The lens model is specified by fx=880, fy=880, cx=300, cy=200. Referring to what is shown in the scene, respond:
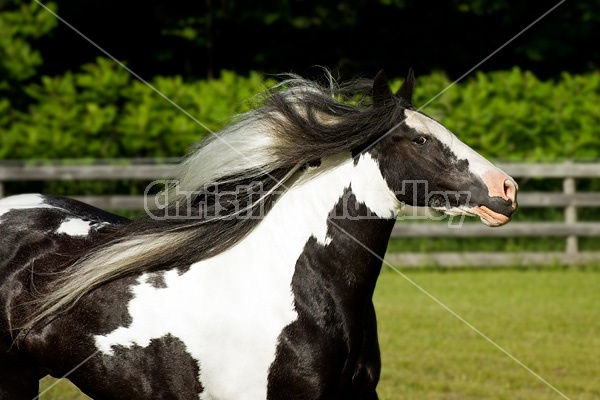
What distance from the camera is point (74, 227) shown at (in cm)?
420

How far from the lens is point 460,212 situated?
3764mm

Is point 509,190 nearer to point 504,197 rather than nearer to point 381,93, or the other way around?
point 504,197

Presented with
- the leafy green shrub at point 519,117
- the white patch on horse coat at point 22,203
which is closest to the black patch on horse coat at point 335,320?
the white patch on horse coat at point 22,203

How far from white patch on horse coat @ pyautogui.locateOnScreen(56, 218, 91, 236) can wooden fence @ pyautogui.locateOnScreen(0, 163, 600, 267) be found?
24.2 ft

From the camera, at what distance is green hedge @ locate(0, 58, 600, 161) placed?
12.4m

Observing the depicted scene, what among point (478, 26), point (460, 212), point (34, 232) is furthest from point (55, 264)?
point (478, 26)

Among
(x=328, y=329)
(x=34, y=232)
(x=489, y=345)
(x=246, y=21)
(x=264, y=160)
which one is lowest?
(x=489, y=345)

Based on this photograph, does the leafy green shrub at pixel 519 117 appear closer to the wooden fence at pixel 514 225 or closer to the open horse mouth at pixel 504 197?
the wooden fence at pixel 514 225

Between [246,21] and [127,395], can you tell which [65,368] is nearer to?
[127,395]

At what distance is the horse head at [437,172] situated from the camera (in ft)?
12.1

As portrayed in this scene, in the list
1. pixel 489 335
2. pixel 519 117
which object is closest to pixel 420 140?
pixel 489 335

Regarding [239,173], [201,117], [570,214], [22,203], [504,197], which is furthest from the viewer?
[201,117]

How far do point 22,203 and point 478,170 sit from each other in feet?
7.26

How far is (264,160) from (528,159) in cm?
910
